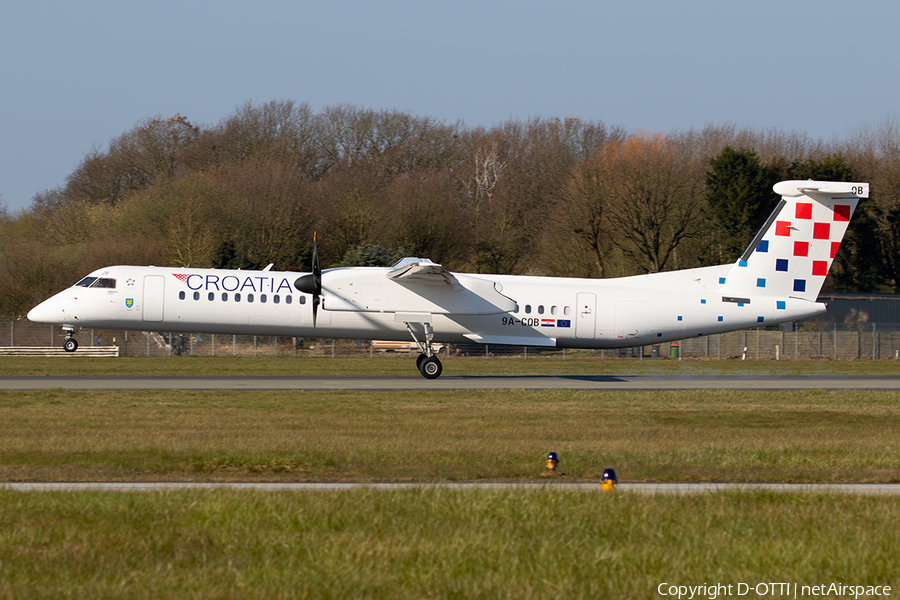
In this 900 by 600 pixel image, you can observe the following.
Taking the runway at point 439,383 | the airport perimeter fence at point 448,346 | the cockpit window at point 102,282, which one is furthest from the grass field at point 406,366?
the cockpit window at point 102,282

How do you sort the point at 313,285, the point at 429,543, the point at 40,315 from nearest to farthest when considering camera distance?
1. the point at 429,543
2. the point at 313,285
3. the point at 40,315

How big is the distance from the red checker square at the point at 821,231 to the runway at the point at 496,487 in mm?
20213

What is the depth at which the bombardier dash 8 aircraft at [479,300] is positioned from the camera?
28328mm

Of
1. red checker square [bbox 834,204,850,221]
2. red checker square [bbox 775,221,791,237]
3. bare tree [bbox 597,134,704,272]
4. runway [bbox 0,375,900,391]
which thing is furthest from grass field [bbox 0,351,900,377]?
bare tree [bbox 597,134,704,272]

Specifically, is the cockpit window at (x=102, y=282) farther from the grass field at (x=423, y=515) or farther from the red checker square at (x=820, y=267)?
the red checker square at (x=820, y=267)

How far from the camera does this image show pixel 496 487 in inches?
447

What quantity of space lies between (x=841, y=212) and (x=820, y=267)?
2051 millimetres

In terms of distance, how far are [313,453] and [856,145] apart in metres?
70.9

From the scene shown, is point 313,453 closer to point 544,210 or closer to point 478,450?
point 478,450

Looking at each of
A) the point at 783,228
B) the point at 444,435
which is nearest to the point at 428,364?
the point at 444,435

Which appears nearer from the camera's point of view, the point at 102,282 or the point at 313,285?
the point at 313,285

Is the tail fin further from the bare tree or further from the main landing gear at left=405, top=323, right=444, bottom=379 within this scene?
the bare tree

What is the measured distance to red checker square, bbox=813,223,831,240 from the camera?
3053cm

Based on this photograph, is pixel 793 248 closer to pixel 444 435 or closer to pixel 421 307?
pixel 421 307
